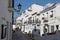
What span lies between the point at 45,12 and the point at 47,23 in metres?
3.55

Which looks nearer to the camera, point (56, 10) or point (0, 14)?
point (0, 14)

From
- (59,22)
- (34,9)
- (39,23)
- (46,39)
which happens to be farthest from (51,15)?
(34,9)

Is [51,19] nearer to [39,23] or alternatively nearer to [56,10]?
[56,10]

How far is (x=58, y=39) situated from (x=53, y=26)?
15616 millimetres

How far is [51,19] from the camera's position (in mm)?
40406

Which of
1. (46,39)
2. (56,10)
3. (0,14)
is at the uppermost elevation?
(56,10)

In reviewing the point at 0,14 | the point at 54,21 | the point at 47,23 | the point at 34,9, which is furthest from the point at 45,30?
the point at 0,14

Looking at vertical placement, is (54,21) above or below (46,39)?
above

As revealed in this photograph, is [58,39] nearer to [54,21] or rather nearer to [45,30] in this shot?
[54,21]

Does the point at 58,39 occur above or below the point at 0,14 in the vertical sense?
below

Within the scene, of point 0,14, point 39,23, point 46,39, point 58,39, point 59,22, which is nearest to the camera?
point 0,14

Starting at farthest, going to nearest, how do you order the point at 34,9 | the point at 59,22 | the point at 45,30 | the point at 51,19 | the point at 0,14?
the point at 34,9
the point at 45,30
the point at 51,19
the point at 59,22
the point at 0,14

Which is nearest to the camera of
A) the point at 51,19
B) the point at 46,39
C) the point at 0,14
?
the point at 0,14

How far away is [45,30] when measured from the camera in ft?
145
